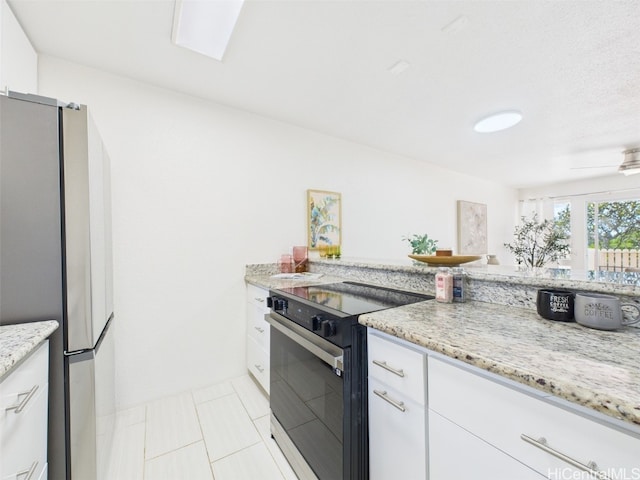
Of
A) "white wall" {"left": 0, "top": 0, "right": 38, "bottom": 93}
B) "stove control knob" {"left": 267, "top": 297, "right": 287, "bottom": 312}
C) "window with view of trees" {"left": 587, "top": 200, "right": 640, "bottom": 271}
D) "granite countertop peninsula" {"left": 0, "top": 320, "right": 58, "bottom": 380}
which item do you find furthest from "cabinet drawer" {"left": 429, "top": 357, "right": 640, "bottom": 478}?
"window with view of trees" {"left": 587, "top": 200, "right": 640, "bottom": 271}

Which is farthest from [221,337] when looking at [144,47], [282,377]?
[144,47]

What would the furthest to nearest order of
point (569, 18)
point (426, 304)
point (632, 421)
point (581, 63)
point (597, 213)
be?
1. point (597, 213)
2. point (581, 63)
3. point (569, 18)
4. point (426, 304)
5. point (632, 421)

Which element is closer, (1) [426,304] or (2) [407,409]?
(2) [407,409]

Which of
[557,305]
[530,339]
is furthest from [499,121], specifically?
[530,339]

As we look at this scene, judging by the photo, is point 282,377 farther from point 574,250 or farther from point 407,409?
point 574,250

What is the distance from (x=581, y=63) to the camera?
177 cm

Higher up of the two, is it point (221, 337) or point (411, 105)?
point (411, 105)

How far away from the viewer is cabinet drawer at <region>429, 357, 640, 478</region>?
506 mm

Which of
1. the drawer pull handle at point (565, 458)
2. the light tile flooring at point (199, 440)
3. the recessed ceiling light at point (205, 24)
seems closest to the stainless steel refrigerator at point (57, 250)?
the light tile flooring at point (199, 440)

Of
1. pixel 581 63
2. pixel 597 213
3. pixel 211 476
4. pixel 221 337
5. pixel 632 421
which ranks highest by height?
pixel 581 63

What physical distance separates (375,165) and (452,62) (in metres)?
1.66

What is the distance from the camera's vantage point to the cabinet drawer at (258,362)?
1.87 metres

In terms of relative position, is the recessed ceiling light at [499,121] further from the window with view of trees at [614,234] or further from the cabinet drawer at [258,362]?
the window with view of trees at [614,234]

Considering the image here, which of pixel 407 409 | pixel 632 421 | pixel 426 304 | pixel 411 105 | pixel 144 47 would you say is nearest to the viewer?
pixel 632 421
